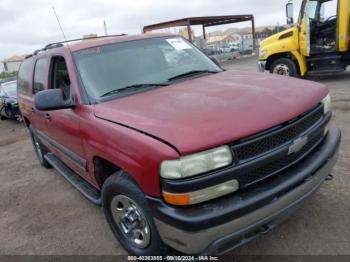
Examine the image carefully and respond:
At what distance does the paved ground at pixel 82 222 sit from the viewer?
3.12m

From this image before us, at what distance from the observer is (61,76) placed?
4.14 metres

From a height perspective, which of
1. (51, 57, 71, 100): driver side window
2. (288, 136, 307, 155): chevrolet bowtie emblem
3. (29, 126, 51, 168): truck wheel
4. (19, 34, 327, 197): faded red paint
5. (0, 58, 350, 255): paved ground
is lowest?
(0, 58, 350, 255): paved ground

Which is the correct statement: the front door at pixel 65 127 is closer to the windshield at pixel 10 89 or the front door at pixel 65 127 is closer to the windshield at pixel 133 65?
the windshield at pixel 133 65

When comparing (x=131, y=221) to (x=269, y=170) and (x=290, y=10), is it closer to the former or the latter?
(x=269, y=170)

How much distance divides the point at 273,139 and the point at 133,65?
1777 mm

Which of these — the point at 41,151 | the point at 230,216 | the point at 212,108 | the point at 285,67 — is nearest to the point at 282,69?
the point at 285,67

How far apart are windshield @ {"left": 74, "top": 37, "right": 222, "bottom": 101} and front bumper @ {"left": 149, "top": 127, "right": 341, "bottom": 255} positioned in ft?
4.80

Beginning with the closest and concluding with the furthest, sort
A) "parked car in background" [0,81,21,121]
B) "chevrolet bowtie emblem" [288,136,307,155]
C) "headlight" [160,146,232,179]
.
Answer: "headlight" [160,146,232,179] → "chevrolet bowtie emblem" [288,136,307,155] → "parked car in background" [0,81,21,121]

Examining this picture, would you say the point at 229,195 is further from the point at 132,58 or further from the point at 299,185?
the point at 132,58

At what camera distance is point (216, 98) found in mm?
2914

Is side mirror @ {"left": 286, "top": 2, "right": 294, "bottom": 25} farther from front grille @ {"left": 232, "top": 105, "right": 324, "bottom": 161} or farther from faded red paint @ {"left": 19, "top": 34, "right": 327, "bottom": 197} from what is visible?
front grille @ {"left": 232, "top": 105, "right": 324, "bottom": 161}

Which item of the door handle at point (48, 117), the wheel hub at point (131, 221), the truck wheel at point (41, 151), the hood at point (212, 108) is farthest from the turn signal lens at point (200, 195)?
the truck wheel at point (41, 151)

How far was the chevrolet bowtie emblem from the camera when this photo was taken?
8.72 ft

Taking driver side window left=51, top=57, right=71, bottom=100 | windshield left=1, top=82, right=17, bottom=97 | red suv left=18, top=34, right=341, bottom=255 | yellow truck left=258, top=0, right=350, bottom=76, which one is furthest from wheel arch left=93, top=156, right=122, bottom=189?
windshield left=1, top=82, right=17, bottom=97
